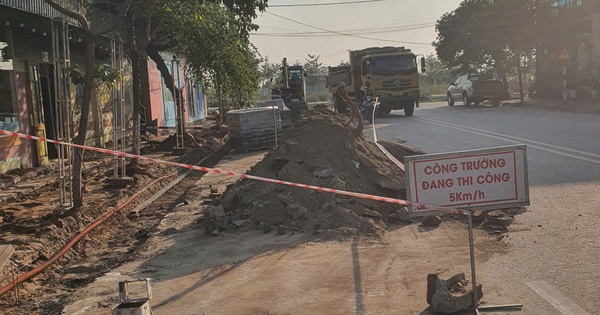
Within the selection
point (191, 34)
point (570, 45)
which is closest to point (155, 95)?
point (191, 34)

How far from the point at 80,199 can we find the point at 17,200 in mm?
2280

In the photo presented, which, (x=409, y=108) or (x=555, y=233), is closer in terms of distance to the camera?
(x=555, y=233)

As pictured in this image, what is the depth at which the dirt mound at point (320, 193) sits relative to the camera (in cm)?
896

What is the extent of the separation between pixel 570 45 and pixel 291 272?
1486 inches

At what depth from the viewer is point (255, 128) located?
2194cm

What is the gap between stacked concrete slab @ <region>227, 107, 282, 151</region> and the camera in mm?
21922

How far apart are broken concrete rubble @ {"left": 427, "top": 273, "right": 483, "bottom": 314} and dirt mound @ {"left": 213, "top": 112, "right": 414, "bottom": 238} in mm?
2690

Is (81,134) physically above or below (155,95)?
below

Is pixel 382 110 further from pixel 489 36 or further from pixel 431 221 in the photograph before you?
pixel 431 221

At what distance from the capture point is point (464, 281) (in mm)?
5949

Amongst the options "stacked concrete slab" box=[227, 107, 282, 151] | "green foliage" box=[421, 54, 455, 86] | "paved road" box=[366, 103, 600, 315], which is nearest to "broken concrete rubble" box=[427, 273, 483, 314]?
"paved road" box=[366, 103, 600, 315]

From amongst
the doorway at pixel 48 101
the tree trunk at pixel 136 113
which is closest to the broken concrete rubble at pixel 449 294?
the tree trunk at pixel 136 113

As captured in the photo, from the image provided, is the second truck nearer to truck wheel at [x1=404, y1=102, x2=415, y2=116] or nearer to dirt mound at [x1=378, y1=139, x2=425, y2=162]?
truck wheel at [x1=404, y1=102, x2=415, y2=116]

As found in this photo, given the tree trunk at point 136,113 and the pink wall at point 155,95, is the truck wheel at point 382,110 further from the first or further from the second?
the tree trunk at point 136,113
